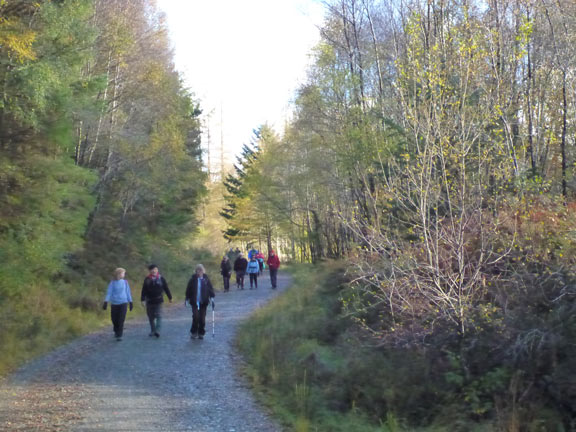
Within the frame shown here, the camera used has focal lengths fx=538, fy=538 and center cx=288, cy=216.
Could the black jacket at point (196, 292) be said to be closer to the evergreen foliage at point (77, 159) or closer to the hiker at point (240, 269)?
the evergreen foliage at point (77, 159)

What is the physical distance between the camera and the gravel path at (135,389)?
6.93 metres

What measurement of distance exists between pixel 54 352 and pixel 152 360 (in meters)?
2.62

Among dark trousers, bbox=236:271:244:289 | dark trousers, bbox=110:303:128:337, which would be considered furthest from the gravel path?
dark trousers, bbox=236:271:244:289

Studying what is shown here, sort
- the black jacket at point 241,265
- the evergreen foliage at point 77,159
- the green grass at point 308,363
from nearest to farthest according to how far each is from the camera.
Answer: the green grass at point 308,363 < the evergreen foliage at point 77,159 < the black jacket at point 241,265

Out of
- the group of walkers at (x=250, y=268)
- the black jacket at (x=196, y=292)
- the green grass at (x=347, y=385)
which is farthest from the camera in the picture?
the group of walkers at (x=250, y=268)

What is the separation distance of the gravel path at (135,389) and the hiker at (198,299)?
29cm

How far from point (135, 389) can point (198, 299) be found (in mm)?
4301

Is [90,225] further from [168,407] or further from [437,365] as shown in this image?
[437,365]

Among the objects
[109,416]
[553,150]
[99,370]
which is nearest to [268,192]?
→ [553,150]

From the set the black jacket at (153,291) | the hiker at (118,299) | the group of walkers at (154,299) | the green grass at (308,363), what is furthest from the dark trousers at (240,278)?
the hiker at (118,299)

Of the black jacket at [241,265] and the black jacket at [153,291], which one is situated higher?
the black jacket at [241,265]

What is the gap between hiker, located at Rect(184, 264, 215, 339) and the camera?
12.7 metres

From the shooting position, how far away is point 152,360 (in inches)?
412

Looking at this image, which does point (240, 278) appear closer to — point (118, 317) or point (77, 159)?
point (77, 159)
